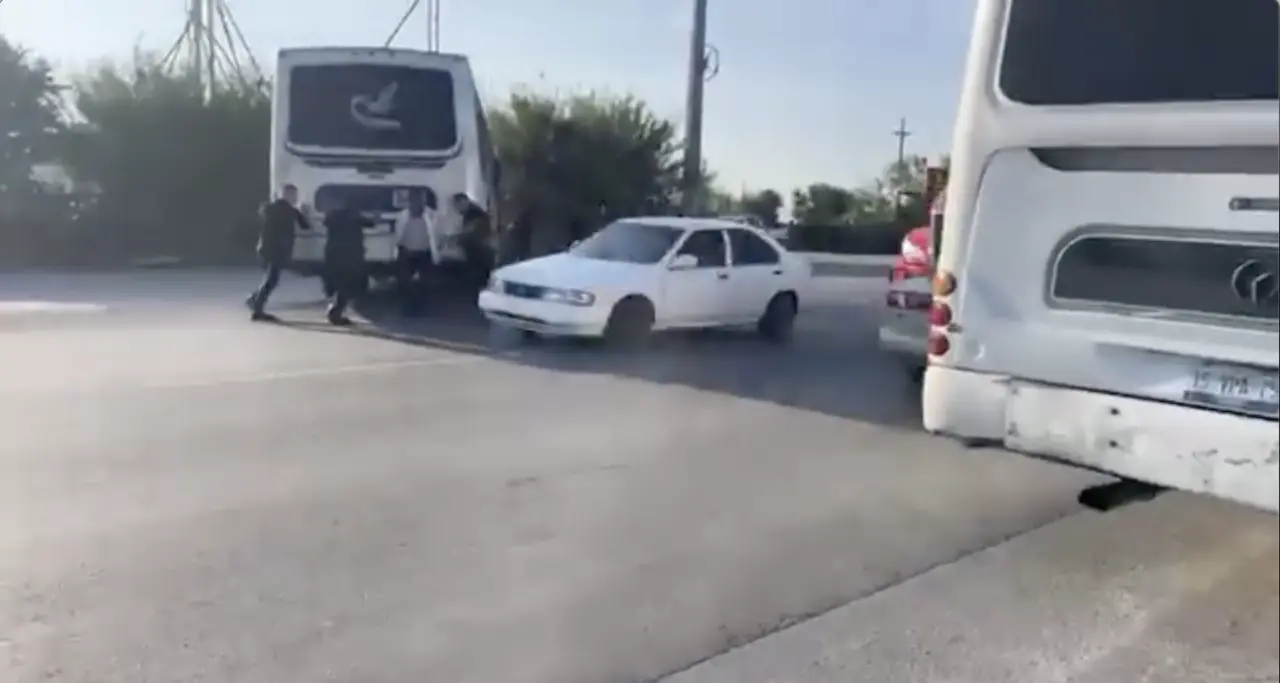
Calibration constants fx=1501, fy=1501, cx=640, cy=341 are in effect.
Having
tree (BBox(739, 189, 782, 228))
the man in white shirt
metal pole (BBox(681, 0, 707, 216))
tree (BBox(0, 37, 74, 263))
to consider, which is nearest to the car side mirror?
tree (BBox(739, 189, 782, 228))

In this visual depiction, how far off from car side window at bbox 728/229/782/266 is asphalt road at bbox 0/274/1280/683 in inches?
161

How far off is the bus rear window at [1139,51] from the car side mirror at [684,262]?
A: 8.56m

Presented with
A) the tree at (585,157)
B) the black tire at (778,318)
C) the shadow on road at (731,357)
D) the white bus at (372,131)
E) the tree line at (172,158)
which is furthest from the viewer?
the tree line at (172,158)

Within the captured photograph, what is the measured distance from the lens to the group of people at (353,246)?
49.5 feet

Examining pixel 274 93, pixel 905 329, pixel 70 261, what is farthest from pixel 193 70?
pixel 905 329

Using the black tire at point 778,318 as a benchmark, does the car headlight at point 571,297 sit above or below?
above

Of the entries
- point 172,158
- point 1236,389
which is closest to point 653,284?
point 1236,389

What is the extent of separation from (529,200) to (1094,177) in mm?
17312

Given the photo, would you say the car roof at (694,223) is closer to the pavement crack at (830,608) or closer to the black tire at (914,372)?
the black tire at (914,372)

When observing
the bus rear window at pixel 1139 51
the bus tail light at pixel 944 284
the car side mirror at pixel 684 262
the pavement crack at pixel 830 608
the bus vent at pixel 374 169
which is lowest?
the pavement crack at pixel 830 608

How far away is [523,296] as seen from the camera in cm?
1368

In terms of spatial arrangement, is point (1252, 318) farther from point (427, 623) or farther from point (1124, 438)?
point (427, 623)

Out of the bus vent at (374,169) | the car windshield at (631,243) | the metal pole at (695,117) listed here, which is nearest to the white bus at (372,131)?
the bus vent at (374,169)

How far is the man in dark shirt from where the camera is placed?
1505 cm
